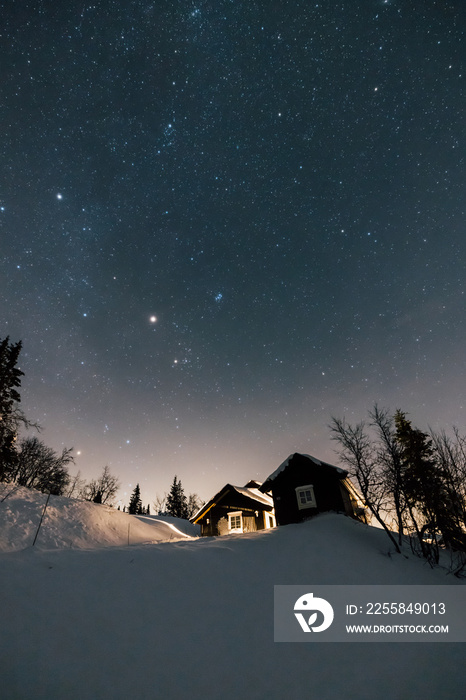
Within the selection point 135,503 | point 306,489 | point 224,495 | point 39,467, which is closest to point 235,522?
point 224,495

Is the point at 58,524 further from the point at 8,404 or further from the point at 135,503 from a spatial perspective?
the point at 135,503

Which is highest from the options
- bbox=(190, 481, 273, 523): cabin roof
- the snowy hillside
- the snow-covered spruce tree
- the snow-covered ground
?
the snow-covered spruce tree

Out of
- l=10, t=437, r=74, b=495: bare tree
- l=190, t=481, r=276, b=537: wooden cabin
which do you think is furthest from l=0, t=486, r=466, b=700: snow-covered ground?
l=10, t=437, r=74, b=495: bare tree

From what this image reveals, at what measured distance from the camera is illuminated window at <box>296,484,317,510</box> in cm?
1906

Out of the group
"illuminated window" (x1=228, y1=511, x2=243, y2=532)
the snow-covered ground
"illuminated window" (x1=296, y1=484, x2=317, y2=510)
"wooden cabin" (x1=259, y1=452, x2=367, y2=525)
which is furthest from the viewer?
"illuminated window" (x1=228, y1=511, x2=243, y2=532)

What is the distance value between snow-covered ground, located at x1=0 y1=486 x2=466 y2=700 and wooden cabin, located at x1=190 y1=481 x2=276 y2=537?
14441mm

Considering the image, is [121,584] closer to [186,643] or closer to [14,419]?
[186,643]

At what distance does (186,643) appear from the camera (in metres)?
6.22

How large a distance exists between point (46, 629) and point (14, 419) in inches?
834

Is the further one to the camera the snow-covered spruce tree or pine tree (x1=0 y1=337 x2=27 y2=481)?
the snow-covered spruce tree

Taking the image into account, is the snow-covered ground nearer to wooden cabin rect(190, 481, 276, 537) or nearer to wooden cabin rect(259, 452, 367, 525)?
wooden cabin rect(259, 452, 367, 525)

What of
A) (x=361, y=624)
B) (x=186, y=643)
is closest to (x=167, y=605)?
(x=186, y=643)

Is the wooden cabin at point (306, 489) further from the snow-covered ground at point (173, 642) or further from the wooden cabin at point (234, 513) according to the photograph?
the snow-covered ground at point (173, 642)

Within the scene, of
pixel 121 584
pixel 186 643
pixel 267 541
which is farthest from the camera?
pixel 267 541
